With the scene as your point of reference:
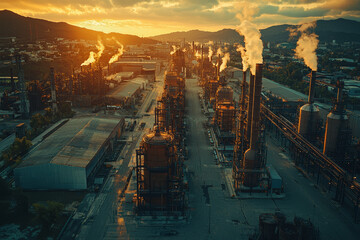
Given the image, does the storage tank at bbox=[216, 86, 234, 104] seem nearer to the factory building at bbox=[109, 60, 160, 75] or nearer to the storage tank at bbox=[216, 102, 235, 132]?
the storage tank at bbox=[216, 102, 235, 132]

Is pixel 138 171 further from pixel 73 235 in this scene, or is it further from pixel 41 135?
pixel 41 135

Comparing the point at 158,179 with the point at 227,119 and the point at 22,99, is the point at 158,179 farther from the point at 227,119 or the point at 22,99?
the point at 22,99

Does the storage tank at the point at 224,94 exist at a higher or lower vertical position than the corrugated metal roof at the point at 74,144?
higher

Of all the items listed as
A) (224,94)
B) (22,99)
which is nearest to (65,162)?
(22,99)

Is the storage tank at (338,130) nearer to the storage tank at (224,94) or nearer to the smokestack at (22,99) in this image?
the storage tank at (224,94)

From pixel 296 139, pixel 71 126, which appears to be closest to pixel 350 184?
pixel 296 139

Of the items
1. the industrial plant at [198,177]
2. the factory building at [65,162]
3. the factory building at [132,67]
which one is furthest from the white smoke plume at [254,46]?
the factory building at [132,67]
